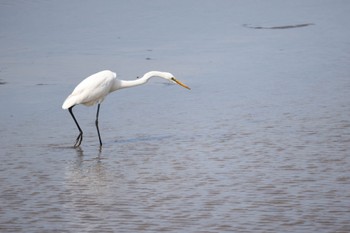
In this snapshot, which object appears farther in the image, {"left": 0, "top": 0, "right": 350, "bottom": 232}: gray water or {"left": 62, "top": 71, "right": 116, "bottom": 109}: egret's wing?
{"left": 62, "top": 71, "right": 116, "bottom": 109}: egret's wing

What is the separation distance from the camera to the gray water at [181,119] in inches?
292

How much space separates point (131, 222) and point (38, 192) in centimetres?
159

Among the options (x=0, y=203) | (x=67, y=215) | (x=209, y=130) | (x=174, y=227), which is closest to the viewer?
(x=174, y=227)

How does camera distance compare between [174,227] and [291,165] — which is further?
[291,165]

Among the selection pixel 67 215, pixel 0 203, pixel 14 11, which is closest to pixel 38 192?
pixel 0 203

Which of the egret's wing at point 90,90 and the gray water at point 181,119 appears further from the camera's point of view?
the egret's wing at point 90,90

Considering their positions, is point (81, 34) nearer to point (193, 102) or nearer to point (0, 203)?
point (193, 102)

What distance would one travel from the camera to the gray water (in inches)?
292

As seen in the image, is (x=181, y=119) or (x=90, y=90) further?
(x=181, y=119)

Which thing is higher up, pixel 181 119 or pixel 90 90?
pixel 90 90

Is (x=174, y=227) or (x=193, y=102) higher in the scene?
(x=174, y=227)

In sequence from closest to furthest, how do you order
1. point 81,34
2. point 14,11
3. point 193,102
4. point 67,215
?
point 67,215 < point 193,102 < point 81,34 < point 14,11

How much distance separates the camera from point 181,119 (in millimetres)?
12109

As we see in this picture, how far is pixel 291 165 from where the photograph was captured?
9.03 m
